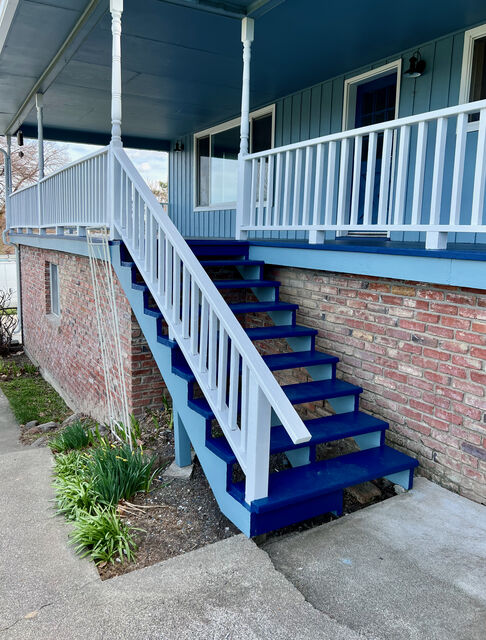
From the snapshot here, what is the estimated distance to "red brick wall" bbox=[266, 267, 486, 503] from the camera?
129 inches

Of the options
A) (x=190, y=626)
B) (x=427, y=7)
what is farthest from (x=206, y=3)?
(x=190, y=626)

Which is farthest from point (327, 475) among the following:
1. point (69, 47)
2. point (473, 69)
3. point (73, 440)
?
point (69, 47)

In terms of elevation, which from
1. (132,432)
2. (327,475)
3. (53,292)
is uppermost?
(53,292)

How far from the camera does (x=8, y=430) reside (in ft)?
22.7

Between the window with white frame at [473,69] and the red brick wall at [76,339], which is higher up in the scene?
the window with white frame at [473,69]

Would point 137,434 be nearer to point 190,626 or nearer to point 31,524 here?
point 31,524

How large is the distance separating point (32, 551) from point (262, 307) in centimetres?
253

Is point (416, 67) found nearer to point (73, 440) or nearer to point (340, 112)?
point (340, 112)

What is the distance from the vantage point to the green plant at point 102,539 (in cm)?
280

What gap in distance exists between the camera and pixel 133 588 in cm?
241

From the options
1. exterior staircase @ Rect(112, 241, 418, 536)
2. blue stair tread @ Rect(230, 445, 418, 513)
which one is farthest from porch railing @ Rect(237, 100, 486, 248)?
blue stair tread @ Rect(230, 445, 418, 513)

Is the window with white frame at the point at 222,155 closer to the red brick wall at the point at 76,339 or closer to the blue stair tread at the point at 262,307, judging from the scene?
the red brick wall at the point at 76,339

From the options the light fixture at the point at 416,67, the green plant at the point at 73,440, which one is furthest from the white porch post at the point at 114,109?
the light fixture at the point at 416,67

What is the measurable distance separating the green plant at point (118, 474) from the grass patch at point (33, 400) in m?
4.02
